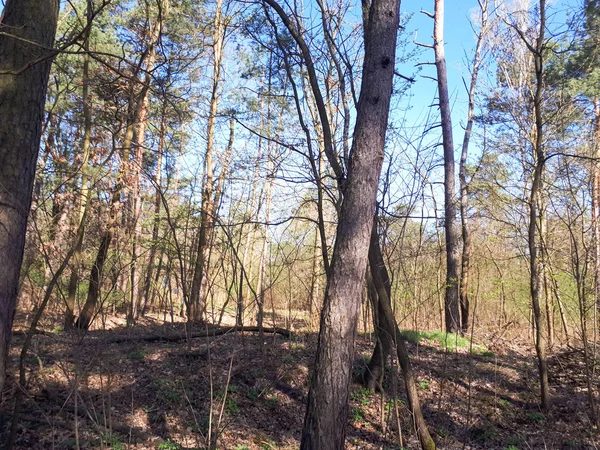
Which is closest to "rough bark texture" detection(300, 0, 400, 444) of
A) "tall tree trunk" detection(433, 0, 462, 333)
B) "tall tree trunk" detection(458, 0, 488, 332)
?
"tall tree trunk" detection(458, 0, 488, 332)

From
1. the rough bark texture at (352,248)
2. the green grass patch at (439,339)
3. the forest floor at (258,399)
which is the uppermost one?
the rough bark texture at (352,248)

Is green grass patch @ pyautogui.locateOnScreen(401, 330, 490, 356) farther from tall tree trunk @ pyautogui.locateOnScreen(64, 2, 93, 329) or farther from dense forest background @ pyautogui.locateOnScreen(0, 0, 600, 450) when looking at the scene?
tall tree trunk @ pyautogui.locateOnScreen(64, 2, 93, 329)

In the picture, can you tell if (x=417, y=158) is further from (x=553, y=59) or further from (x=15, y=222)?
(x=553, y=59)

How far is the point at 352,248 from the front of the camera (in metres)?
4.01

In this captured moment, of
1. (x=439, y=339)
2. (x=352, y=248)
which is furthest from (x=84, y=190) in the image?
(x=439, y=339)

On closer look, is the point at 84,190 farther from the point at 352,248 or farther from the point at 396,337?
the point at 396,337

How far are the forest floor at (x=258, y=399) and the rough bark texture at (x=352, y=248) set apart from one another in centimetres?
125

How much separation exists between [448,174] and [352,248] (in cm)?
692

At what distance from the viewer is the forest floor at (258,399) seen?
5.29m

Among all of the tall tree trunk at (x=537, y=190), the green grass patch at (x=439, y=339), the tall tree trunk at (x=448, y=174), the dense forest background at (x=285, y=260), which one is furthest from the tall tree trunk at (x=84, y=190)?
the tall tree trunk at (x=448, y=174)

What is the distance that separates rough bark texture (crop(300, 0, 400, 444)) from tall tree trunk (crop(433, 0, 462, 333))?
230 inches

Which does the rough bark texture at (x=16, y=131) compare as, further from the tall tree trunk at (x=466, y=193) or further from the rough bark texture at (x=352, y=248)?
the tall tree trunk at (x=466, y=193)

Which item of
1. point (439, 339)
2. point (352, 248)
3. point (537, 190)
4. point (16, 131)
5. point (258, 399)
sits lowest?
point (258, 399)

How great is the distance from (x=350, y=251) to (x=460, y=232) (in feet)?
25.2
